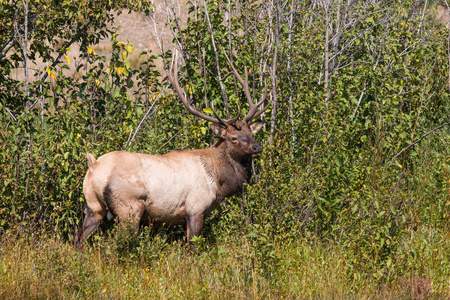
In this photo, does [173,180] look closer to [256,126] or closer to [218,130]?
[218,130]

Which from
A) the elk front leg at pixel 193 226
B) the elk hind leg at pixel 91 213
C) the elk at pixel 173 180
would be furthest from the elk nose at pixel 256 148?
the elk hind leg at pixel 91 213

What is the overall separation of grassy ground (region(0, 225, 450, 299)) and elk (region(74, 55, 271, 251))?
376mm

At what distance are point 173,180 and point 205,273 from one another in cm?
127

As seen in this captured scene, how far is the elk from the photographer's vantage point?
18.7 ft

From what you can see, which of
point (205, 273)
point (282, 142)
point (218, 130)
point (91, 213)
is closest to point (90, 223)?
point (91, 213)

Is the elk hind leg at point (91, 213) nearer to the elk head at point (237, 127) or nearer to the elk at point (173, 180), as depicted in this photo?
the elk at point (173, 180)

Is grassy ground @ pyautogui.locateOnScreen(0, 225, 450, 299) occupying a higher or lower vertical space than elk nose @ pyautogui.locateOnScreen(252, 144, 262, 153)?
lower

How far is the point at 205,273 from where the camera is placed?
5.16m

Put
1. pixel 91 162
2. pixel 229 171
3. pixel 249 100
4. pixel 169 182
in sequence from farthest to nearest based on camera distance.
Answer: pixel 249 100
pixel 229 171
pixel 169 182
pixel 91 162

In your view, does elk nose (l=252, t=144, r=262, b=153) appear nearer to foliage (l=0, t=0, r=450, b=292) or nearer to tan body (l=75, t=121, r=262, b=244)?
tan body (l=75, t=121, r=262, b=244)

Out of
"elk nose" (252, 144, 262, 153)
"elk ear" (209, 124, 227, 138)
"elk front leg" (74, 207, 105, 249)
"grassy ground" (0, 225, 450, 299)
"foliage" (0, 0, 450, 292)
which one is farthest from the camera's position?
"elk ear" (209, 124, 227, 138)

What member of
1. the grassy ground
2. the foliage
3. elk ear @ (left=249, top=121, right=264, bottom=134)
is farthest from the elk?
the grassy ground

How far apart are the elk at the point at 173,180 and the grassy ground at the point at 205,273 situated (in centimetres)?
38

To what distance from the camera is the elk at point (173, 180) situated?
5707mm
